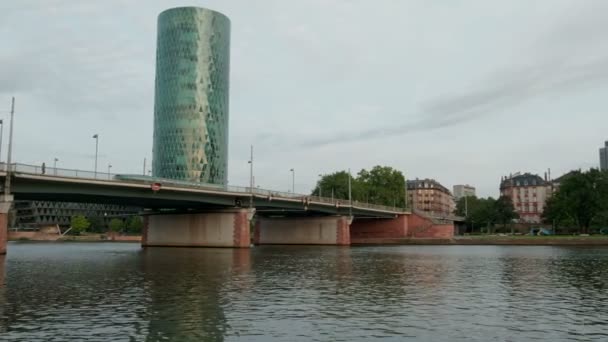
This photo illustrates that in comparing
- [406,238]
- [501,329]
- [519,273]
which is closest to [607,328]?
[501,329]

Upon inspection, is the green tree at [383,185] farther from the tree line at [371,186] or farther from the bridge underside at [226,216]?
the bridge underside at [226,216]

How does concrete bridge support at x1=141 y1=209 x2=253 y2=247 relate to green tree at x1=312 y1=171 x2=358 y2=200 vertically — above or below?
below

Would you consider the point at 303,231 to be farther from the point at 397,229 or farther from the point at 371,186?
the point at 371,186

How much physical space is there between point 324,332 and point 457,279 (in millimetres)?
20548

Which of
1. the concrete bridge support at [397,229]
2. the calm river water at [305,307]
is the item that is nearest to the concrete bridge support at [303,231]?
the concrete bridge support at [397,229]

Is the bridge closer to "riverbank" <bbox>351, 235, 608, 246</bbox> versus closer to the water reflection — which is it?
"riverbank" <bbox>351, 235, 608, 246</bbox>

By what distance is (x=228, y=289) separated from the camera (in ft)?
103

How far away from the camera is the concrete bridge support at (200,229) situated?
92.2m

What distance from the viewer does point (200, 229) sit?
313ft

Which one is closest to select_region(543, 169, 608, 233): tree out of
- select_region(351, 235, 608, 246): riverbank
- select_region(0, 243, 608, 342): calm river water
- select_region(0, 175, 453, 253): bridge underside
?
select_region(351, 235, 608, 246): riverbank

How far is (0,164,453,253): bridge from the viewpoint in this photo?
65438mm

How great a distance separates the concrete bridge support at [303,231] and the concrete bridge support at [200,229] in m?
33.6

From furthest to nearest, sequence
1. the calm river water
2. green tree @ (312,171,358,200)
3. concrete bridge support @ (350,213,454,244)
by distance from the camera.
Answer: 1. green tree @ (312,171,358,200)
2. concrete bridge support @ (350,213,454,244)
3. the calm river water

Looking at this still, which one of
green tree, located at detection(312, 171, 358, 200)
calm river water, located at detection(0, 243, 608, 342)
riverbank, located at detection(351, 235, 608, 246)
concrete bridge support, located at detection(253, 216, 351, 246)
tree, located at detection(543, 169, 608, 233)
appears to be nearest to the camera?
calm river water, located at detection(0, 243, 608, 342)
